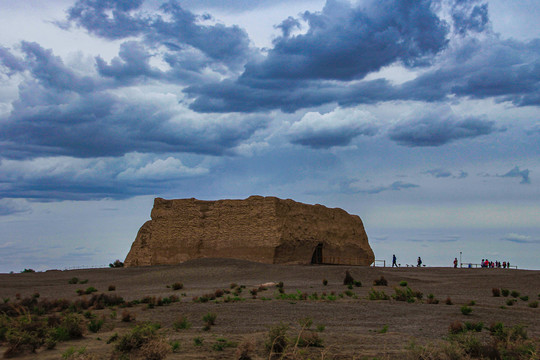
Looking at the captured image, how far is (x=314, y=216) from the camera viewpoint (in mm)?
45625

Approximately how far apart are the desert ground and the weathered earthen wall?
484 centimetres

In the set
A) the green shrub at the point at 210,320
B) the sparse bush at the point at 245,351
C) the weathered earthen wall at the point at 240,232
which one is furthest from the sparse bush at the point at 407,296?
the weathered earthen wall at the point at 240,232

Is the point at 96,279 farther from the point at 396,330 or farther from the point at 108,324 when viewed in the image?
the point at 396,330

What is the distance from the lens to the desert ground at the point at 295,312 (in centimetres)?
1166

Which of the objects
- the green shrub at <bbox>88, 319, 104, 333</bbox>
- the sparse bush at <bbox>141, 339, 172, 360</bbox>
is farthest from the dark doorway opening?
the sparse bush at <bbox>141, 339, 172, 360</bbox>

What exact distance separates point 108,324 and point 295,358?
26.6ft

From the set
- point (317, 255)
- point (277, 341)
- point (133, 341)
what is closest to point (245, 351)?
point (277, 341)

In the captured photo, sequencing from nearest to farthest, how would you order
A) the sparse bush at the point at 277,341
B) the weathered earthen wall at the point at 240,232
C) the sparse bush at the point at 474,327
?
the sparse bush at the point at 277,341
the sparse bush at the point at 474,327
the weathered earthen wall at the point at 240,232

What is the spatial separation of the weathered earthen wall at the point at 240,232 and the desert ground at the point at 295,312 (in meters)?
4.84

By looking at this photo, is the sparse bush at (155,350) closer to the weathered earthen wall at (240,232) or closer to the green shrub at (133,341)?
the green shrub at (133,341)

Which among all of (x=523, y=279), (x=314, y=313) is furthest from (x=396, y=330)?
(x=523, y=279)

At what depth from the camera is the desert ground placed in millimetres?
11656

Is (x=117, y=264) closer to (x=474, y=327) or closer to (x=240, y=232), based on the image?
(x=240, y=232)

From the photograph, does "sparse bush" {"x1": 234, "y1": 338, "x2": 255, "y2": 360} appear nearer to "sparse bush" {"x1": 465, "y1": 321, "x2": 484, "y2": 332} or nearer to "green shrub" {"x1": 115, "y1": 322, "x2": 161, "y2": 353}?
"green shrub" {"x1": 115, "y1": 322, "x2": 161, "y2": 353}
